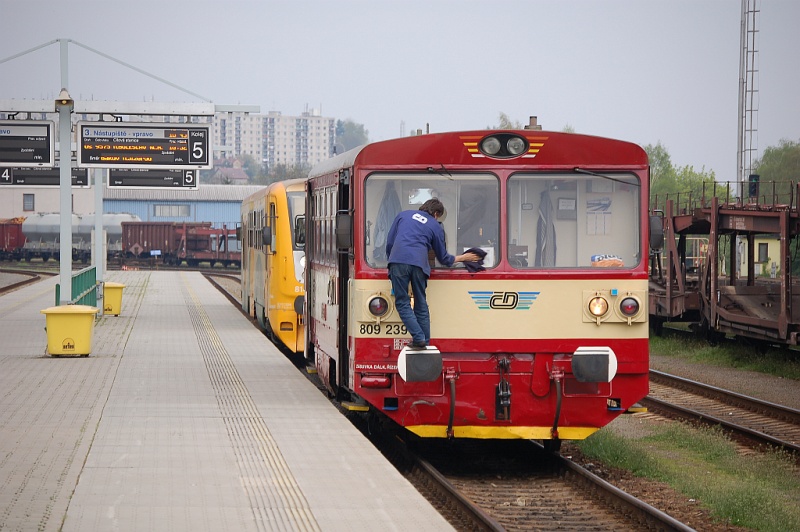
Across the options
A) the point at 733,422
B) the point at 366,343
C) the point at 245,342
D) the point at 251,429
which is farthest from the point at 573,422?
the point at 245,342

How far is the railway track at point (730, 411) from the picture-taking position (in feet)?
41.4

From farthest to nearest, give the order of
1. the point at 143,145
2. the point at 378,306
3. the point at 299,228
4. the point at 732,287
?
the point at 732,287, the point at 143,145, the point at 299,228, the point at 378,306

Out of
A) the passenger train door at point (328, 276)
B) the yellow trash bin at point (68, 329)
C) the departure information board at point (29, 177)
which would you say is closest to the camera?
the passenger train door at point (328, 276)

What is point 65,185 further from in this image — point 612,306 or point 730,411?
point 612,306

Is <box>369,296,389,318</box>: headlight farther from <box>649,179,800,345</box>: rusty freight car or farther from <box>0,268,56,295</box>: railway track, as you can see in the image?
<box>0,268,56,295</box>: railway track

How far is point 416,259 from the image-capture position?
9.28 metres

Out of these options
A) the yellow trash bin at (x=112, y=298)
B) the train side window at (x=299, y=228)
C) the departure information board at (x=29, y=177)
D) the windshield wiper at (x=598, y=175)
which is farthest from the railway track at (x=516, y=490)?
the departure information board at (x=29, y=177)

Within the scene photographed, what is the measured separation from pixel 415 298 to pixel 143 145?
1310cm

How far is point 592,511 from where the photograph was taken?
865 centimetres

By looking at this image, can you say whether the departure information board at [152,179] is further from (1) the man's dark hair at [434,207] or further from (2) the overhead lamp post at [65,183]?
(1) the man's dark hair at [434,207]

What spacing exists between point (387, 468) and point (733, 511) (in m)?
2.58

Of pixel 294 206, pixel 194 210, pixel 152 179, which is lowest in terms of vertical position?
pixel 294 206

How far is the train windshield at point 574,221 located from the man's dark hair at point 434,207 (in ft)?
2.16

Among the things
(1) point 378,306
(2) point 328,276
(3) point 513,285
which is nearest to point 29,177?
(2) point 328,276
